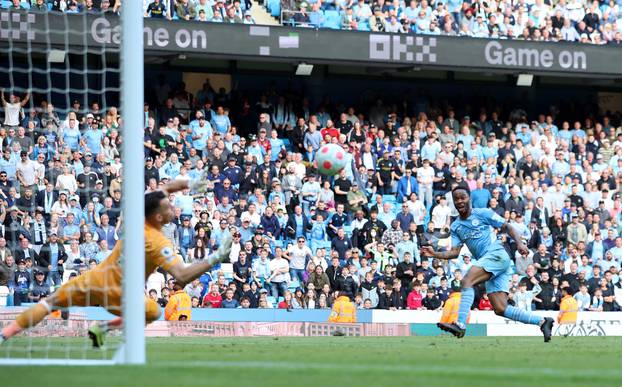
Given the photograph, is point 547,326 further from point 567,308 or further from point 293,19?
point 293,19

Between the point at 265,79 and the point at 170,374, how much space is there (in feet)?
70.0

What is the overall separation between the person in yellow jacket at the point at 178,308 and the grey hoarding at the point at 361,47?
5264 mm

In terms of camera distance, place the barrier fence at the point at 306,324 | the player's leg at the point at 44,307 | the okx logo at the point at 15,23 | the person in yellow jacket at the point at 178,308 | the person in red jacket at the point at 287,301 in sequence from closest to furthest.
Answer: the player's leg at the point at 44,307
the barrier fence at the point at 306,324
the person in yellow jacket at the point at 178,308
the okx logo at the point at 15,23
the person in red jacket at the point at 287,301

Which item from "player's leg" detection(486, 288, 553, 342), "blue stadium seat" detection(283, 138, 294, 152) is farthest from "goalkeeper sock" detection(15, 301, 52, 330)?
"blue stadium seat" detection(283, 138, 294, 152)

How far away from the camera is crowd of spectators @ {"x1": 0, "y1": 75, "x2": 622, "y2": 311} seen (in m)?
21.5

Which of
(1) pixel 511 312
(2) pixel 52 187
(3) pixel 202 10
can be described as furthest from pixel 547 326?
(3) pixel 202 10

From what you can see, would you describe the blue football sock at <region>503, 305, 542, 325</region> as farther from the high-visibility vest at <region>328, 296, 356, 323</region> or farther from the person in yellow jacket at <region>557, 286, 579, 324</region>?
the person in yellow jacket at <region>557, 286, 579, 324</region>

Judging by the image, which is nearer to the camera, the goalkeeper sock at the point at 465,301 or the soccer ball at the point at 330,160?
the goalkeeper sock at the point at 465,301

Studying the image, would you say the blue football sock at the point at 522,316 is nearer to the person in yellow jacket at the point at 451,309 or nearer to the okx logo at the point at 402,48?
the person in yellow jacket at the point at 451,309

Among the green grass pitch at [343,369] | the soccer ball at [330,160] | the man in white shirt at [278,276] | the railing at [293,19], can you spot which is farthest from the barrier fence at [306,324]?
the railing at [293,19]

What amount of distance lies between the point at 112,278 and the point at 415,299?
41.0 ft

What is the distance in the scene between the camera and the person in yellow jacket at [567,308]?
2303cm

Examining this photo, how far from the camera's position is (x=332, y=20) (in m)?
28.4

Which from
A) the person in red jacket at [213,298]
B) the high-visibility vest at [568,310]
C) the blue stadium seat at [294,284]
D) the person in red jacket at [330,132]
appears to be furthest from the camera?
the person in red jacket at [330,132]
